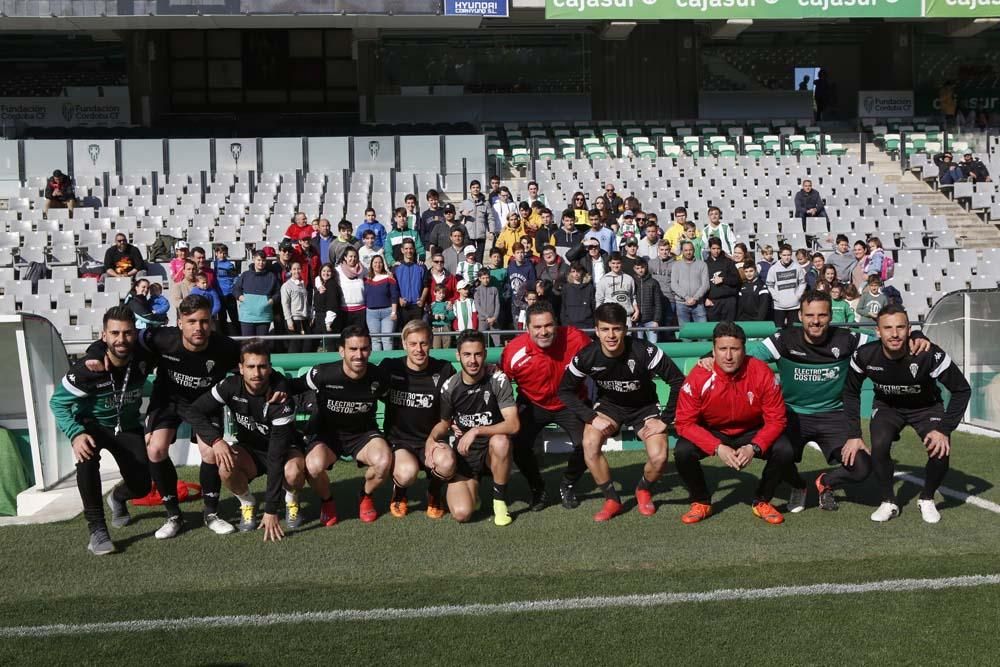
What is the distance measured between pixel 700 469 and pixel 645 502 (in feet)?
1.65

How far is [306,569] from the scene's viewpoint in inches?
247

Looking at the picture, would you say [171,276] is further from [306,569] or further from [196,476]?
[306,569]

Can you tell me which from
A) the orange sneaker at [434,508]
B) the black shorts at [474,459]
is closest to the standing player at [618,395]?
the black shorts at [474,459]

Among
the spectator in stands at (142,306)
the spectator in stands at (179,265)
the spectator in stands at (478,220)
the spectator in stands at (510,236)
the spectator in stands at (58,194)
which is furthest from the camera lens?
the spectator in stands at (58,194)

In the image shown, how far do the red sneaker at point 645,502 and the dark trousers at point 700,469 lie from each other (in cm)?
30

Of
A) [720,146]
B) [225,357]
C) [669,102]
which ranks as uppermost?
[669,102]

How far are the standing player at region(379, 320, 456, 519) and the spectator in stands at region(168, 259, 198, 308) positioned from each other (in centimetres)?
549

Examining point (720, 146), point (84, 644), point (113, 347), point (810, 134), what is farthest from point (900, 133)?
point (84, 644)

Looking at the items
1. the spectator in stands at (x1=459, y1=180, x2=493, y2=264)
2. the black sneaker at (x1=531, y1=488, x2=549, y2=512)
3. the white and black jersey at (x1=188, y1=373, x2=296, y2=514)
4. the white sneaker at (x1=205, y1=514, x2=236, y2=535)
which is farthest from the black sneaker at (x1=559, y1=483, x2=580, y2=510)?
the spectator in stands at (x1=459, y1=180, x2=493, y2=264)

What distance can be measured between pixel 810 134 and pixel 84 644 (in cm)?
2231

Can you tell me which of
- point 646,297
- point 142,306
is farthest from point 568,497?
point 142,306

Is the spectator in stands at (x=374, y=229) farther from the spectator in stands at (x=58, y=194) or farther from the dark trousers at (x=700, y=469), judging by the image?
the dark trousers at (x=700, y=469)

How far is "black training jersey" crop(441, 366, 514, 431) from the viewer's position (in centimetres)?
750

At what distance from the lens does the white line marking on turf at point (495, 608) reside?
5309mm
